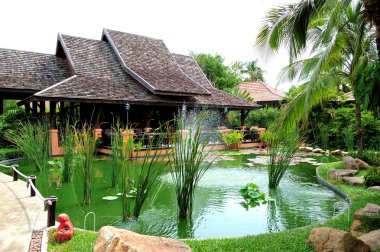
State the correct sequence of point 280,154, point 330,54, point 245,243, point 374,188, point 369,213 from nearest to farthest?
point 245,243, point 369,213, point 374,188, point 280,154, point 330,54

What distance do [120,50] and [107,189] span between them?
33.8 ft

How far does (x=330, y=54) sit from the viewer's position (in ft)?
23.9

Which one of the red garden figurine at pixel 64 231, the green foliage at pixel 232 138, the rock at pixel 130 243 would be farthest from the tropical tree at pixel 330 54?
the red garden figurine at pixel 64 231

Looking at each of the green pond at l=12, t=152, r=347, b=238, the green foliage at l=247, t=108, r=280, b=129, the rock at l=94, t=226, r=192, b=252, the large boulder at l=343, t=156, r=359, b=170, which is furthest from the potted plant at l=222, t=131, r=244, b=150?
the rock at l=94, t=226, r=192, b=252

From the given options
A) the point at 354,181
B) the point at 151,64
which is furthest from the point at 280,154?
the point at 151,64

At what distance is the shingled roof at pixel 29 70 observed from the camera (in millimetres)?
11562

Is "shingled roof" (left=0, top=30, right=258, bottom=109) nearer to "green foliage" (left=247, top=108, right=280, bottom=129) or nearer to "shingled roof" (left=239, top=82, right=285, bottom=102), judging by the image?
"green foliage" (left=247, top=108, right=280, bottom=129)

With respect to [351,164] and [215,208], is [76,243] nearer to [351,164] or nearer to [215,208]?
[215,208]

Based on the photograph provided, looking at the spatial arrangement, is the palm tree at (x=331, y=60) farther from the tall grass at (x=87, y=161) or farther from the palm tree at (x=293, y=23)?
the tall grass at (x=87, y=161)

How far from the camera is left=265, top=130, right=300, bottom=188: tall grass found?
19.7 feet

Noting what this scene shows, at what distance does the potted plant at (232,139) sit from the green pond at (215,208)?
5.63 meters

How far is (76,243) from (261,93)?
22.1 metres

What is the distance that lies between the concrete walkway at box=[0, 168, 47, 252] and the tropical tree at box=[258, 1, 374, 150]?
4.57 metres

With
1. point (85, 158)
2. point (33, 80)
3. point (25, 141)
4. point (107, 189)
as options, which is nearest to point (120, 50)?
point (33, 80)
